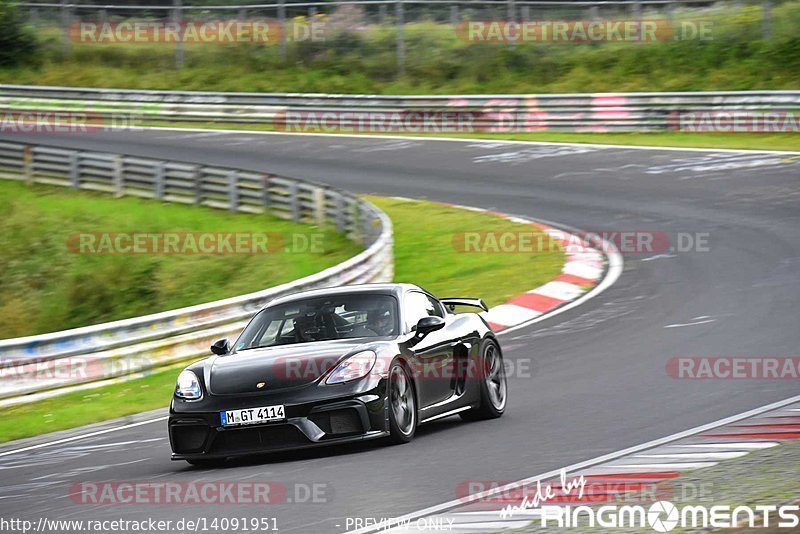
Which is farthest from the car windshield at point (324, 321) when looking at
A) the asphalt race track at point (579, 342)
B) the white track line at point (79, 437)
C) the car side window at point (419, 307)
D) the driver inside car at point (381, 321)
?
the white track line at point (79, 437)

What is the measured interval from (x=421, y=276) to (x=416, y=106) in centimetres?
1476

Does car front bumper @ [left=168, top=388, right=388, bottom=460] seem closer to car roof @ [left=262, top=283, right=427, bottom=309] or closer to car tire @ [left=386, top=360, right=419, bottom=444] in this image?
car tire @ [left=386, top=360, right=419, bottom=444]

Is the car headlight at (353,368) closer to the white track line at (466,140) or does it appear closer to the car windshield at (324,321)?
the car windshield at (324,321)

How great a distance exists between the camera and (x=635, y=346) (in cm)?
1249

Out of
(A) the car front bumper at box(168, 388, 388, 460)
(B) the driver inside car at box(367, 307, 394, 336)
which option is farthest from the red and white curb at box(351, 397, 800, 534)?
(B) the driver inside car at box(367, 307, 394, 336)

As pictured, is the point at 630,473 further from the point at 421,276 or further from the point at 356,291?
the point at 421,276

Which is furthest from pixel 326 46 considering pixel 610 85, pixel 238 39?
pixel 610 85

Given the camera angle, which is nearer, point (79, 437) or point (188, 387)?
point (188, 387)

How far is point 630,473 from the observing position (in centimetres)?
711

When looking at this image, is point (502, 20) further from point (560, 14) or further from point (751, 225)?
point (751, 225)

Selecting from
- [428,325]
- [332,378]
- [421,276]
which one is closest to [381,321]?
[428,325]

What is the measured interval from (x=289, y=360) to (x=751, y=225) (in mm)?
12173

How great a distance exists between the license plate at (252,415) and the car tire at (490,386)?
2.20m

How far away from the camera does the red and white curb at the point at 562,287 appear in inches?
599
